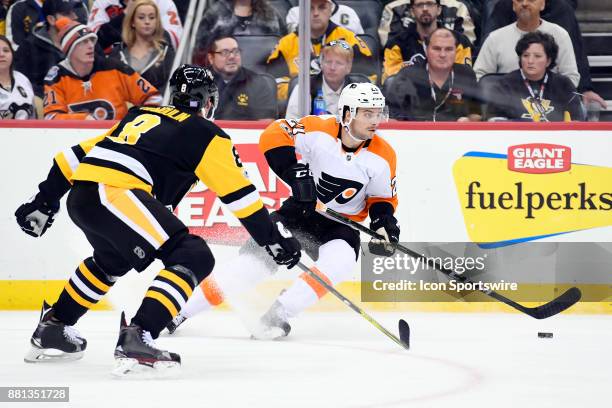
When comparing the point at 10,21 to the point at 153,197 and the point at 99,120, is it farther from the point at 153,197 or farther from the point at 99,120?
the point at 153,197

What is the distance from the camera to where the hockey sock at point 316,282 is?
490 cm

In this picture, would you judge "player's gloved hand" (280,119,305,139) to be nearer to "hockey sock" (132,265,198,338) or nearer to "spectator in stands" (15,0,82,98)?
"hockey sock" (132,265,198,338)

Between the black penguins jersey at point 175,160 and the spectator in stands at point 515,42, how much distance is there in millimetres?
2891

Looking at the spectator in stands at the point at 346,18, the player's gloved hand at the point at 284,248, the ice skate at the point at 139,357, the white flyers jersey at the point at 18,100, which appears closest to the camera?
the ice skate at the point at 139,357

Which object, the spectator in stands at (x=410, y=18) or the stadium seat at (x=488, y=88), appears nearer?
the stadium seat at (x=488, y=88)

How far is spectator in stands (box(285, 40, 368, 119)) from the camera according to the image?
6.15m

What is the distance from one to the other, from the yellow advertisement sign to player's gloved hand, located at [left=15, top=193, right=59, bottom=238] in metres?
2.81

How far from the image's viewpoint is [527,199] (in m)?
6.12

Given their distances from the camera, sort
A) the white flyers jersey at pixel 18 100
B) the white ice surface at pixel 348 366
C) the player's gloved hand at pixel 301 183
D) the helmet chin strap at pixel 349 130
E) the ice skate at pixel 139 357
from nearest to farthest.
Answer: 1. the white ice surface at pixel 348 366
2. the ice skate at pixel 139 357
3. the player's gloved hand at pixel 301 183
4. the helmet chin strap at pixel 349 130
5. the white flyers jersey at pixel 18 100

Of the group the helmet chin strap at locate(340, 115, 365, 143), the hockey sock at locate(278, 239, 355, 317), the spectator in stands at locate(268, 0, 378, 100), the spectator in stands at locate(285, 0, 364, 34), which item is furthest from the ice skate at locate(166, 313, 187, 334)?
the spectator in stands at locate(285, 0, 364, 34)

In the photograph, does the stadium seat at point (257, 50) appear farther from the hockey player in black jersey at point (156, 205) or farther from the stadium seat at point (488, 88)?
the hockey player in black jersey at point (156, 205)

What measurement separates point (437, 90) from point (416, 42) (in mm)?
335

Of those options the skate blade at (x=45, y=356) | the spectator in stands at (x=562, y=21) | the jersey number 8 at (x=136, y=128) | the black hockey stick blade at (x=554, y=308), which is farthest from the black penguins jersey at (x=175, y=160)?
the spectator in stands at (x=562, y=21)

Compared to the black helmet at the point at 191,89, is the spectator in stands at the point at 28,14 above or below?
above
